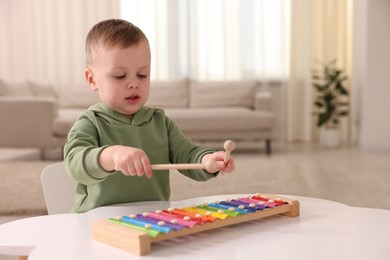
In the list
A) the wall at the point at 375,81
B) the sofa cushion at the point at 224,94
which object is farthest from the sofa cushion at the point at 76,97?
the wall at the point at 375,81

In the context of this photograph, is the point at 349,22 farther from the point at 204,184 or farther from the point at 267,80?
the point at 204,184

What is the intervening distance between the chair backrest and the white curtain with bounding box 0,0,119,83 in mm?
5419

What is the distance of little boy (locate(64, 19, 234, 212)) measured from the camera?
1.23m

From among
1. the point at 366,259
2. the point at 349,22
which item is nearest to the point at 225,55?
the point at 349,22

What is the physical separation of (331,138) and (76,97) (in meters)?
2.76

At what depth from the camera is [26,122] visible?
197 inches

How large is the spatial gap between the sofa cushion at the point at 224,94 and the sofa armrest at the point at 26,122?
167 cm

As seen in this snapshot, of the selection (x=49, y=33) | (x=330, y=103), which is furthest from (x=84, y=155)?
(x=49, y=33)

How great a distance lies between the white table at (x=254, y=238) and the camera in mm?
835

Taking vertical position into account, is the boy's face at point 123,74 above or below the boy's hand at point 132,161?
above

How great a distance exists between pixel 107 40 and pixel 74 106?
4.94 m

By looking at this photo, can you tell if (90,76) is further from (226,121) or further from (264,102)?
(264,102)

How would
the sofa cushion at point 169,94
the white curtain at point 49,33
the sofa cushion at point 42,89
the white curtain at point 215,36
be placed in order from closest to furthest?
the sofa cushion at point 42,89 → the sofa cushion at point 169,94 → the white curtain at point 215,36 → the white curtain at point 49,33

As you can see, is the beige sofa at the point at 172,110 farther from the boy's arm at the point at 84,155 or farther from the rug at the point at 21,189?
the boy's arm at the point at 84,155
